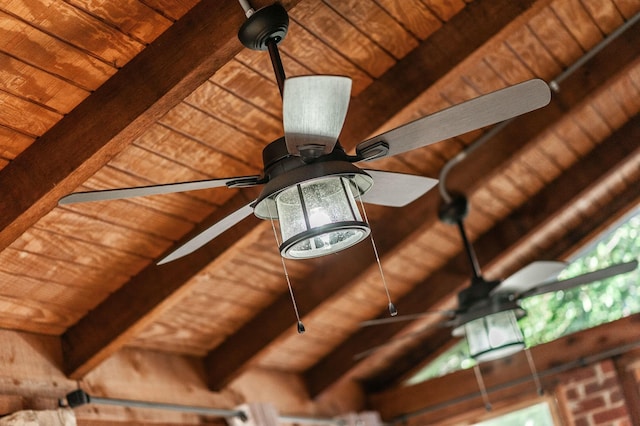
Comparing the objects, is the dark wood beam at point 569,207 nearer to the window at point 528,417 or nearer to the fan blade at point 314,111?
the window at point 528,417

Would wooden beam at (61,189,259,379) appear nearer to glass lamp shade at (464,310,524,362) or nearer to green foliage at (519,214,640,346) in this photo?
glass lamp shade at (464,310,524,362)

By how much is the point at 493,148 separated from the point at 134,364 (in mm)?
2047

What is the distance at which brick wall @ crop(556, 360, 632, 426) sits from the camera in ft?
16.2

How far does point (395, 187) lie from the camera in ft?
8.35

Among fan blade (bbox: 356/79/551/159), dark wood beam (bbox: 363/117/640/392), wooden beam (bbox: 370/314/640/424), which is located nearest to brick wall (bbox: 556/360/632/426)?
wooden beam (bbox: 370/314/640/424)

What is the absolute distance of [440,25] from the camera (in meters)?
3.34

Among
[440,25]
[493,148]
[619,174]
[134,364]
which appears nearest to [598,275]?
[493,148]

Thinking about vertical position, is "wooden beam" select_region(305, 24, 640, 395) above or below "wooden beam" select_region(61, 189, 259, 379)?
above

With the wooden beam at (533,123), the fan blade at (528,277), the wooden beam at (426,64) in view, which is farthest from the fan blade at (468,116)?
the wooden beam at (533,123)

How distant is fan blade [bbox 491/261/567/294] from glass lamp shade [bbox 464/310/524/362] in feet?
0.34

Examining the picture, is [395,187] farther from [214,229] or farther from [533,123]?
[533,123]

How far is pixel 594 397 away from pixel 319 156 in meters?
3.54

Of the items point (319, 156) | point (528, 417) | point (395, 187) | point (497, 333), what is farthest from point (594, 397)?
point (319, 156)

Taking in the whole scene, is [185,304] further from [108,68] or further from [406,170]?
[108,68]
